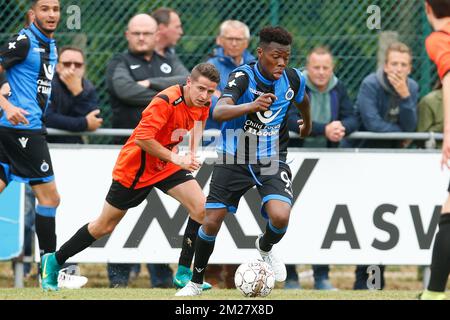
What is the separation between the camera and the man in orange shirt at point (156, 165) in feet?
28.2

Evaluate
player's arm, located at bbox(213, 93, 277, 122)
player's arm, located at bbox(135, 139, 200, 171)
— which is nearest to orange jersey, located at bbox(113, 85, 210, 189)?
player's arm, located at bbox(135, 139, 200, 171)

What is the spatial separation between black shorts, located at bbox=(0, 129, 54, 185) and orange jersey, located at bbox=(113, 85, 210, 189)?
2.76ft

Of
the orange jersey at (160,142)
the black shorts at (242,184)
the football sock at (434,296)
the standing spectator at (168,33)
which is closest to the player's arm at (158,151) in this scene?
the orange jersey at (160,142)

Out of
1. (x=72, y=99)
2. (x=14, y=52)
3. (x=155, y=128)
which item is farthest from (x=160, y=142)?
(x=72, y=99)

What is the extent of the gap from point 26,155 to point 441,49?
3966 millimetres

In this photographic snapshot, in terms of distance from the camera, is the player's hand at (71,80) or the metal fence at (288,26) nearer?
the player's hand at (71,80)

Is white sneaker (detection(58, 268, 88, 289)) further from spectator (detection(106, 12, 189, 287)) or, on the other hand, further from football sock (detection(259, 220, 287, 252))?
football sock (detection(259, 220, 287, 252))

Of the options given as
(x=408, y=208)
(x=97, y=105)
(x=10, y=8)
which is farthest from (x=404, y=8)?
(x=10, y=8)

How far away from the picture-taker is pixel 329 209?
10742 mm

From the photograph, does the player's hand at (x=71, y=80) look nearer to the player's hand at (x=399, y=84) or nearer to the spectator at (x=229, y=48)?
the spectator at (x=229, y=48)

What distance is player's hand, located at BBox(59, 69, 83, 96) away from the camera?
10.8m

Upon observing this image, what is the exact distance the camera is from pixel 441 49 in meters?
7.16

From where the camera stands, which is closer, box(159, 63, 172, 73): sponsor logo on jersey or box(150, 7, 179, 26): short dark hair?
box(159, 63, 172, 73): sponsor logo on jersey

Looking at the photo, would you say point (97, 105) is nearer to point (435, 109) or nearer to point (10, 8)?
point (10, 8)
